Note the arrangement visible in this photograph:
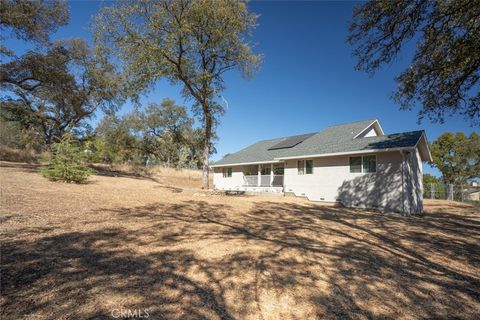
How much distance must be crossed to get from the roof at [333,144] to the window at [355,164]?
608 millimetres

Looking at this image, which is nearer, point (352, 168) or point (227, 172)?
point (352, 168)

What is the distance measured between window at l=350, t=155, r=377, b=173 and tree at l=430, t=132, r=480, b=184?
27.5 metres

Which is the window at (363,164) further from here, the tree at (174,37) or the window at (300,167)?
the tree at (174,37)

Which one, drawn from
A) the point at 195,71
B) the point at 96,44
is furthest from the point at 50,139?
the point at 195,71

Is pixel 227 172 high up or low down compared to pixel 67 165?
up

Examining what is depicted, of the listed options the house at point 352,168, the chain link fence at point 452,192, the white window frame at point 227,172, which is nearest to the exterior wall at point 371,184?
the house at point 352,168

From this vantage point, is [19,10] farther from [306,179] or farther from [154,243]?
[306,179]

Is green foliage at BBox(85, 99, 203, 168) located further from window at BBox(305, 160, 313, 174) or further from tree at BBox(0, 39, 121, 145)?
window at BBox(305, 160, 313, 174)

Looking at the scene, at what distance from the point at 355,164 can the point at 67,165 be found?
49.5 ft

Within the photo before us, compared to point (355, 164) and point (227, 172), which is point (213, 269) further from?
point (227, 172)

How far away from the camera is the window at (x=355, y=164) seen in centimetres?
1382

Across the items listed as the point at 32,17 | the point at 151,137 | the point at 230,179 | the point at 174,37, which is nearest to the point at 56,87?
the point at 32,17

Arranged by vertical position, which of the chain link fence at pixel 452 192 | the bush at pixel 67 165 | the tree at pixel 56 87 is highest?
the tree at pixel 56 87

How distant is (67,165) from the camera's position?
424 inches
